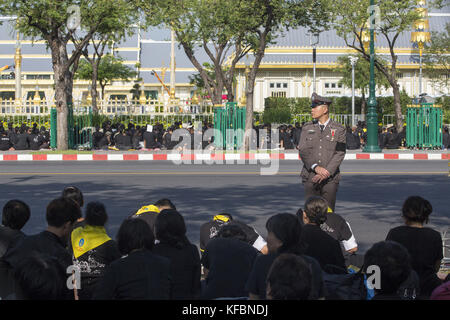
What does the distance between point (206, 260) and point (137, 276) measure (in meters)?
1.14

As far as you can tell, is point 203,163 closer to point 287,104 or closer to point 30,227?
point 30,227

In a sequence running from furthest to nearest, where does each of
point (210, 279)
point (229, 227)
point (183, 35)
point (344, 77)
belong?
point (344, 77) → point (183, 35) → point (229, 227) → point (210, 279)

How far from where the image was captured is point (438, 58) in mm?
49438

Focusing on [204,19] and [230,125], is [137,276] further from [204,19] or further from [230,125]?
[204,19]

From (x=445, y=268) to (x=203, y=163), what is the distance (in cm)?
1692

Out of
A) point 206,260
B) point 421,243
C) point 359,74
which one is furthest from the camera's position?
point 359,74

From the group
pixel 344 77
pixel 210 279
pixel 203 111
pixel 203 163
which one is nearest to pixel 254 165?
pixel 203 163

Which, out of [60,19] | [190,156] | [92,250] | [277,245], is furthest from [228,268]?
[60,19]

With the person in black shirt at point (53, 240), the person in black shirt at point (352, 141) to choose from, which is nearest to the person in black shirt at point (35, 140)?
the person in black shirt at point (352, 141)

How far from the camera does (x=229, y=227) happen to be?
6145 millimetres

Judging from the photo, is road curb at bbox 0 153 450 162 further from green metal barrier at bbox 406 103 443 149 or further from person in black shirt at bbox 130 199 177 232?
person in black shirt at bbox 130 199 177 232

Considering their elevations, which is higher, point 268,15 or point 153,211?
point 268,15

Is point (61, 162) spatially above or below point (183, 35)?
below

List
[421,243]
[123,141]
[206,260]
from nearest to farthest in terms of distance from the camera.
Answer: [206,260], [421,243], [123,141]
